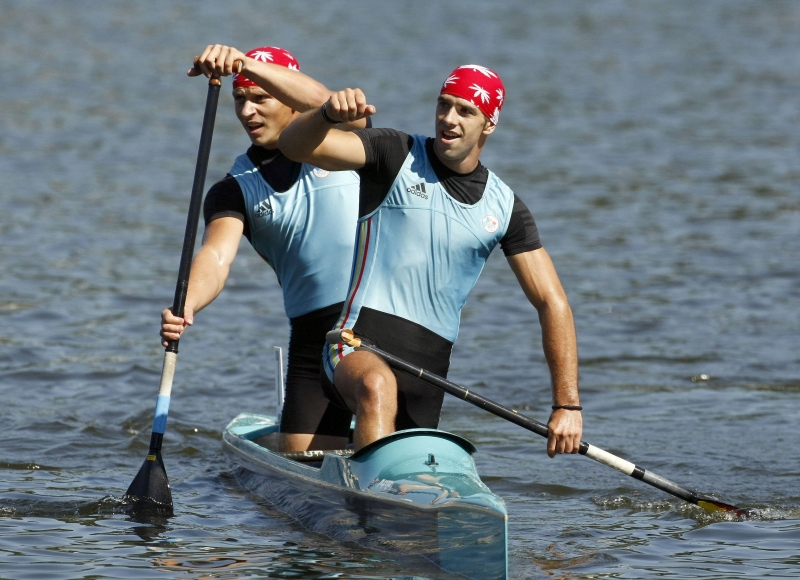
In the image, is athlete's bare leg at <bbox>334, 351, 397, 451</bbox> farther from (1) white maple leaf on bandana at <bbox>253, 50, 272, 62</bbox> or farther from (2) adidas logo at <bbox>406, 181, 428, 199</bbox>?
(1) white maple leaf on bandana at <bbox>253, 50, 272, 62</bbox>

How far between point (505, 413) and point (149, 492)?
2074 millimetres

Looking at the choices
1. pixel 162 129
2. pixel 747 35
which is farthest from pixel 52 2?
pixel 747 35

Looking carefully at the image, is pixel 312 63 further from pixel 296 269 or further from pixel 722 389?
pixel 296 269

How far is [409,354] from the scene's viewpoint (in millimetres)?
6164

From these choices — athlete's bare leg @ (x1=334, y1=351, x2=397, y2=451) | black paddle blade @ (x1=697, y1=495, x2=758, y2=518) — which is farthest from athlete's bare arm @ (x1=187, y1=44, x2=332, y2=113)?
black paddle blade @ (x1=697, y1=495, x2=758, y2=518)

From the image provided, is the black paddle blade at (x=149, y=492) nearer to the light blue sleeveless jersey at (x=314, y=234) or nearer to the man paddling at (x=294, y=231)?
the man paddling at (x=294, y=231)

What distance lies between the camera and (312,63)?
89.6 feet

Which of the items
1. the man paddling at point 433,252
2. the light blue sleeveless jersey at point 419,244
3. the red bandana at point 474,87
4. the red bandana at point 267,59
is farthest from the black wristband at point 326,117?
the red bandana at point 267,59

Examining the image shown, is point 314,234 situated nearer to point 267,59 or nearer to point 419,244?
point 267,59

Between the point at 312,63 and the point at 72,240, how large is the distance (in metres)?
13.5

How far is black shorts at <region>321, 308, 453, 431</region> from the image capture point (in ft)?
20.1

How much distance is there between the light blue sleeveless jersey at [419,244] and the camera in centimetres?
604

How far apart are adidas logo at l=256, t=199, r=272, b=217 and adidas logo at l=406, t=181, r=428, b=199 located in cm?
120

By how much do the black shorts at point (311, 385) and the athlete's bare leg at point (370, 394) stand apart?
1.23 m
